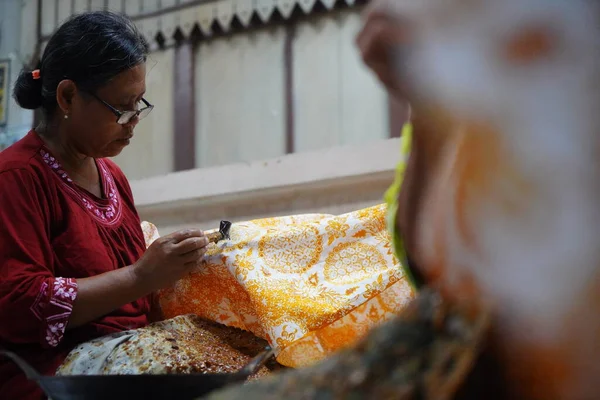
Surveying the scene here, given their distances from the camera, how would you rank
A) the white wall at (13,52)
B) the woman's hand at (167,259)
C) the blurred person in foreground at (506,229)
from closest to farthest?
the blurred person in foreground at (506,229) → the woman's hand at (167,259) → the white wall at (13,52)

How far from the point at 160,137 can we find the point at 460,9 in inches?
111

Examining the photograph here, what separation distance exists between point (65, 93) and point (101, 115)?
95mm

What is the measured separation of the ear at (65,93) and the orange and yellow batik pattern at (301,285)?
1.57 ft

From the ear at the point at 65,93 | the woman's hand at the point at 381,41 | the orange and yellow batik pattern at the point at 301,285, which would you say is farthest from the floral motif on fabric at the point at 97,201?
the woman's hand at the point at 381,41

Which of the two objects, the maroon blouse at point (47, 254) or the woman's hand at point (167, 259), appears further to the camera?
the woman's hand at point (167, 259)

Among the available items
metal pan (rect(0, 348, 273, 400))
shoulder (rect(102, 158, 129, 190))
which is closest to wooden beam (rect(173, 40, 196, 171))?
shoulder (rect(102, 158, 129, 190))

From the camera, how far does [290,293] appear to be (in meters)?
1.43

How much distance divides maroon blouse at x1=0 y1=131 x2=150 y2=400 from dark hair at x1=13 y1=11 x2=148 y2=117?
148mm

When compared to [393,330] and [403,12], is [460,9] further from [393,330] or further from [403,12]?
[393,330]

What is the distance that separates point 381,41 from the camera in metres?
0.63

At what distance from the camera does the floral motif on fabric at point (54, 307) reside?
1.30 meters

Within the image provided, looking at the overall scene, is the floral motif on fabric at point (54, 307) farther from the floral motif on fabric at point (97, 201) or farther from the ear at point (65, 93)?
the ear at point (65, 93)

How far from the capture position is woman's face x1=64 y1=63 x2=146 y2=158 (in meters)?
1.60

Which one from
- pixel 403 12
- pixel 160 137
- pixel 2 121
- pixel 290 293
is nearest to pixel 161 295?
pixel 290 293
